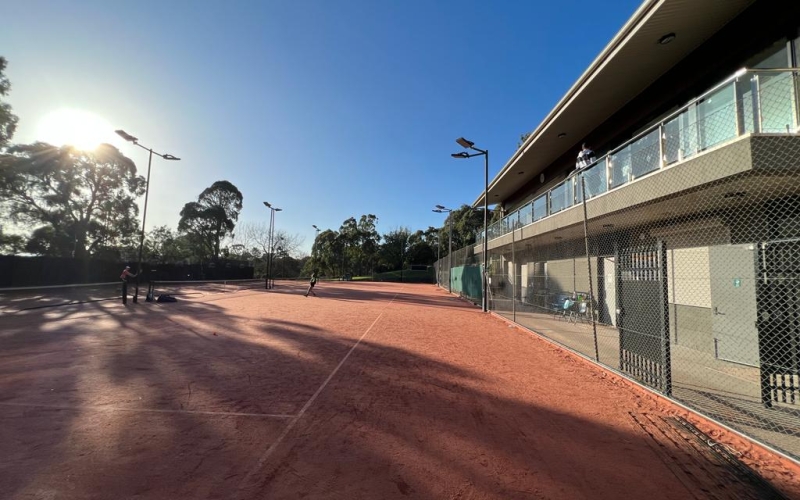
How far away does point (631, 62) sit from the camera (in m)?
10.7

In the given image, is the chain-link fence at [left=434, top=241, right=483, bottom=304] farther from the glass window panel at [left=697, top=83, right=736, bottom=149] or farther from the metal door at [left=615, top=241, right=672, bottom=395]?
the glass window panel at [left=697, top=83, right=736, bottom=149]

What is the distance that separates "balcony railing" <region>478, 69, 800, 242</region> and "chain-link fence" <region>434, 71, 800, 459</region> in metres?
0.02

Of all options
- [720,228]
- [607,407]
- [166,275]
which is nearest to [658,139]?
[720,228]

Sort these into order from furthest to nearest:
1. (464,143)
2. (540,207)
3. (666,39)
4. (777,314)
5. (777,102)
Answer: (464,143), (540,207), (666,39), (777,102), (777,314)

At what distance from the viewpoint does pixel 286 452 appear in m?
3.86

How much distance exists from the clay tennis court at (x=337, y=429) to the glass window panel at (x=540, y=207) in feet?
26.6

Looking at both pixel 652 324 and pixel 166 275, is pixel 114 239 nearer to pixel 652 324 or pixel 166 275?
pixel 166 275

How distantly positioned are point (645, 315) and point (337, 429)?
5.44m

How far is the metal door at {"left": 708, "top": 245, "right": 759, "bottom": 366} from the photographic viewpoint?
7.78 meters

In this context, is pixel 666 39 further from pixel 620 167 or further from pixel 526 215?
pixel 526 215

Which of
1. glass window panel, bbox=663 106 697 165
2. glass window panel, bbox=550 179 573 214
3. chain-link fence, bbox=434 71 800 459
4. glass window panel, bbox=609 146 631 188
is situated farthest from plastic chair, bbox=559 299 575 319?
glass window panel, bbox=663 106 697 165

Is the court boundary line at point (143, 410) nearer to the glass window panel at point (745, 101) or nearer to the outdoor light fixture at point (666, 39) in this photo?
the glass window panel at point (745, 101)

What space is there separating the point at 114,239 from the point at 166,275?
6.66m

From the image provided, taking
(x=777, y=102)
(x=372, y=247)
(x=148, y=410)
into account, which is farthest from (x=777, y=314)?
(x=372, y=247)
